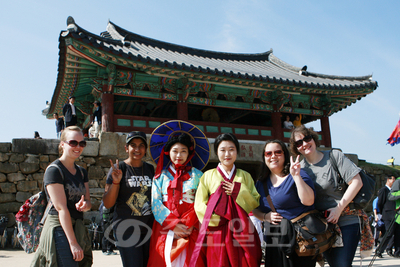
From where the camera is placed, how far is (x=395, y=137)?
7.69 m

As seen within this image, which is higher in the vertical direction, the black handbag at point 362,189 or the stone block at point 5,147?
the stone block at point 5,147

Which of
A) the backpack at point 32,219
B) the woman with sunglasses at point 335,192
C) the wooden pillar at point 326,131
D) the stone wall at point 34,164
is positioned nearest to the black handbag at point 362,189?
the woman with sunglasses at point 335,192

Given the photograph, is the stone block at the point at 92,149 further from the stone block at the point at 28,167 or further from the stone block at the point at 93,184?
the stone block at the point at 28,167

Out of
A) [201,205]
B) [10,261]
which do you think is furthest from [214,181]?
[10,261]

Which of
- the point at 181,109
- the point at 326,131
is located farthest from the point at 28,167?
the point at 326,131

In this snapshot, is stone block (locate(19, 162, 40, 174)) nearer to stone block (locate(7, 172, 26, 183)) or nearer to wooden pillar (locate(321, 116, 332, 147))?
stone block (locate(7, 172, 26, 183))

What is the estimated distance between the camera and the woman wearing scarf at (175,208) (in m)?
2.74

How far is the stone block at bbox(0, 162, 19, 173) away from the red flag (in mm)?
9244

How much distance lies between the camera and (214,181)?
9.23 ft

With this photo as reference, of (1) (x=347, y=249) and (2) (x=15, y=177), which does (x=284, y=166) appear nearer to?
(1) (x=347, y=249)

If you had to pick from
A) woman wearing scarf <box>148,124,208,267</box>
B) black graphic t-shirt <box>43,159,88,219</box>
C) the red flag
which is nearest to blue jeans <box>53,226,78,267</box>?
black graphic t-shirt <box>43,159,88,219</box>

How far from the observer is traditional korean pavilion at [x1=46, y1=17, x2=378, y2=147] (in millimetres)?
8172

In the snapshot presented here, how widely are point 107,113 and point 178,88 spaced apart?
2.25 metres

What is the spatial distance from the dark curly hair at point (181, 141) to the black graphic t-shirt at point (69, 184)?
0.89 metres
